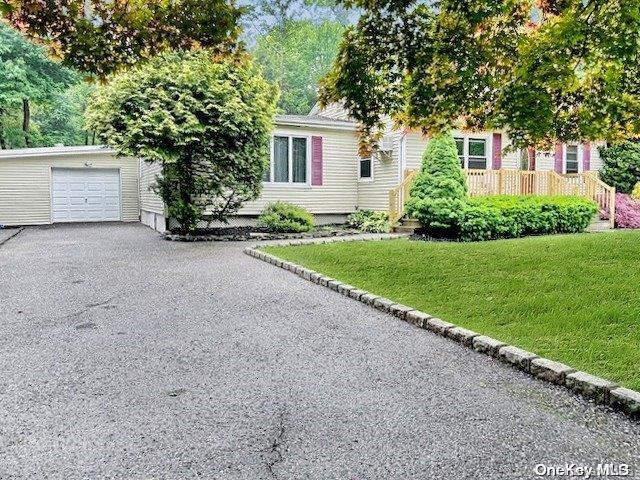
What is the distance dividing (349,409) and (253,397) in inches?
24.9

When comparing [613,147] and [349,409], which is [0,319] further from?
[613,147]

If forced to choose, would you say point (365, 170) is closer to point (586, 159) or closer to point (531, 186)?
point (531, 186)

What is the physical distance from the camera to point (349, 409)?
3.12m

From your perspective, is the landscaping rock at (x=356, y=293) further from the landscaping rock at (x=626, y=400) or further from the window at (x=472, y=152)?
the window at (x=472, y=152)

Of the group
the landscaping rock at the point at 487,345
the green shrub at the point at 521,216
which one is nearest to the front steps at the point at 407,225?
the green shrub at the point at 521,216

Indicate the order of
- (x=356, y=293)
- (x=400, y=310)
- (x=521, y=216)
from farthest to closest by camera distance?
(x=521, y=216), (x=356, y=293), (x=400, y=310)

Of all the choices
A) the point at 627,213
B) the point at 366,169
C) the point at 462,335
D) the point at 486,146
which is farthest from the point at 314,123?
the point at 462,335

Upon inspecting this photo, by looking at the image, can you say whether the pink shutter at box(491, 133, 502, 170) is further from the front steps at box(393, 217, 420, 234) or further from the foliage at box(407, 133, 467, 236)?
the front steps at box(393, 217, 420, 234)

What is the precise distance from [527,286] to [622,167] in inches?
560

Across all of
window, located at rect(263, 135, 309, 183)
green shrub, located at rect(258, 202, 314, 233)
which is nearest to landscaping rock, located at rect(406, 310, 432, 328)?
green shrub, located at rect(258, 202, 314, 233)

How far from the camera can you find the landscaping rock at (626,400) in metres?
3.02

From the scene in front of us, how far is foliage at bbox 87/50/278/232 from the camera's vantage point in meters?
11.2

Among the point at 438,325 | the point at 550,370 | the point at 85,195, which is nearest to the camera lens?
the point at 550,370

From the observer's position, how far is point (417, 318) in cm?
512
